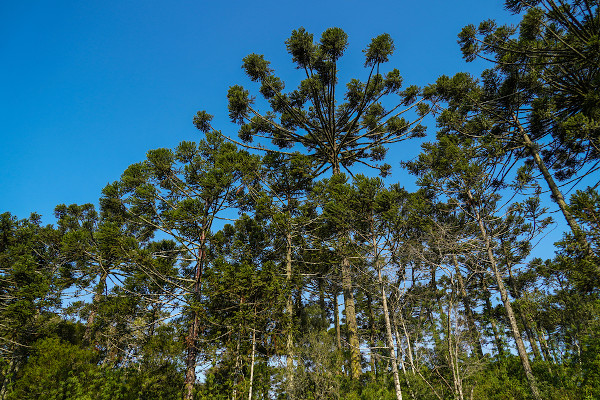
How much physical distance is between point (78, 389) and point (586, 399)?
13.4 m

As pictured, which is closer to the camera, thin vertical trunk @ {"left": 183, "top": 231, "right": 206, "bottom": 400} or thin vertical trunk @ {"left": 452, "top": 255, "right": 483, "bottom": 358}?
thin vertical trunk @ {"left": 183, "top": 231, "right": 206, "bottom": 400}

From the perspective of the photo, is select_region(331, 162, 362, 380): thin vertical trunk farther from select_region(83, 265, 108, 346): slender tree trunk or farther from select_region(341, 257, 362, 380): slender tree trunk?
select_region(83, 265, 108, 346): slender tree trunk

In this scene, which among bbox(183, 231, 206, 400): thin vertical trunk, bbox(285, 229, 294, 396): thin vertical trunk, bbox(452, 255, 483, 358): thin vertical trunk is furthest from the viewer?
bbox(452, 255, 483, 358): thin vertical trunk

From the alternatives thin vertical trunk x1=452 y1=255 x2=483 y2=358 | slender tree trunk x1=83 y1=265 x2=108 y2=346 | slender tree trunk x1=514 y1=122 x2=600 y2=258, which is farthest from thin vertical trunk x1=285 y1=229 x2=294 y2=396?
slender tree trunk x1=83 y1=265 x2=108 y2=346

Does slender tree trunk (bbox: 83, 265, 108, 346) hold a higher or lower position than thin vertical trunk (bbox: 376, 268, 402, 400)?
higher

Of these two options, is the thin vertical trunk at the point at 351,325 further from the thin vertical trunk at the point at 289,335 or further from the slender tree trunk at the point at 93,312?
the slender tree trunk at the point at 93,312

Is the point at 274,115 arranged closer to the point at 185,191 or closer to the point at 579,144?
the point at 185,191

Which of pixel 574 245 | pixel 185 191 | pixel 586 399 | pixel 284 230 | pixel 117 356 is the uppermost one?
pixel 185 191

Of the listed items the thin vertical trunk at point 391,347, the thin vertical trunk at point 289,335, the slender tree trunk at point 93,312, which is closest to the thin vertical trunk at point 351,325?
the thin vertical trunk at point 391,347

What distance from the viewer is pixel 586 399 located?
23.3 ft

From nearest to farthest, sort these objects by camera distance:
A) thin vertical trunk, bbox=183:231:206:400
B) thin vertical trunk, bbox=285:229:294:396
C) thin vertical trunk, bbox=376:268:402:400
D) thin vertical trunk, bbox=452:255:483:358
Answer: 1. thin vertical trunk, bbox=376:268:402:400
2. thin vertical trunk, bbox=285:229:294:396
3. thin vertical trunk, bbox=183:231:206:400
4. thin vertical trunk, bbox=452:255:483:358

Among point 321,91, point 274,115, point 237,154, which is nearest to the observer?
point 237,154

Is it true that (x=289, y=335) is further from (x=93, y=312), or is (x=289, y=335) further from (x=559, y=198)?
(x=93, y=312)

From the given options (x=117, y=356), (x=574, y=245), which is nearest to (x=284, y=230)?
(x=574, y=245)
